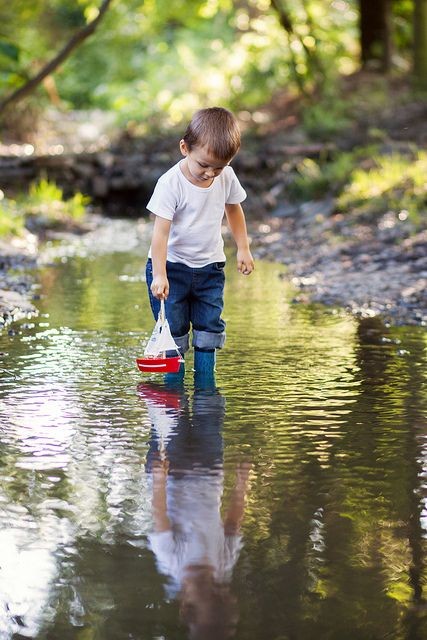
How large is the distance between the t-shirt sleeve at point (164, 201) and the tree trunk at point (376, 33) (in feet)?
62.0

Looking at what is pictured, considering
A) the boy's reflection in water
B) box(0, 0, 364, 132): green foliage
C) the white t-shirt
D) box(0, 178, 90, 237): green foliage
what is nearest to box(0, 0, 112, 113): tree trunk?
box(0, 178, 90, 237): green foliage

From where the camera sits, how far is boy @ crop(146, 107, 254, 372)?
18.0 feet

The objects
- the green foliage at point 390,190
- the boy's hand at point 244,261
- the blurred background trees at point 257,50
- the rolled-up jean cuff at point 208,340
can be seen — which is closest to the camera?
the boy's hand at point 244,261

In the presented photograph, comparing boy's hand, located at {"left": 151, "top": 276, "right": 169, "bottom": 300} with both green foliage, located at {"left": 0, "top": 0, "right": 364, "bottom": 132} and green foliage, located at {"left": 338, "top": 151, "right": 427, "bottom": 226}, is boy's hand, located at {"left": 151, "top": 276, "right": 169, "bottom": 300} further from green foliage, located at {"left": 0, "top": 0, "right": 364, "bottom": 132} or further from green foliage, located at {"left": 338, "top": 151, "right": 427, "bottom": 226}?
green foliage, located at {"left": 0, "top": 0, "right": 364, "bottom": 132}

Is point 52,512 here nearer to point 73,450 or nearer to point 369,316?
point 73,450

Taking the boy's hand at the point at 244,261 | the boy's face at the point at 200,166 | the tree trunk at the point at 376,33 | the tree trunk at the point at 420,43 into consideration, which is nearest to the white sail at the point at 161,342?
the boy's hand at the point at 244,261

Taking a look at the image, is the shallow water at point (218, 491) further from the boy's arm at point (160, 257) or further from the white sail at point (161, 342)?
the boy's arm at point (160, 257)

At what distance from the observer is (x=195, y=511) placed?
3.71 m

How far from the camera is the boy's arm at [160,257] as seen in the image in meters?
5.51

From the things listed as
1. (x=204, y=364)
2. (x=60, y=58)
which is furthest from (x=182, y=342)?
(x=60, y=58)

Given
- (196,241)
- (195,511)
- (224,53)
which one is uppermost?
(224,53)

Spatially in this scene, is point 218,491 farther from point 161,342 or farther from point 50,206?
point 50,206

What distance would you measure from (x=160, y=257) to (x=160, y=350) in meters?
0.48

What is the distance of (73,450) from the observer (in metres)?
4.42
